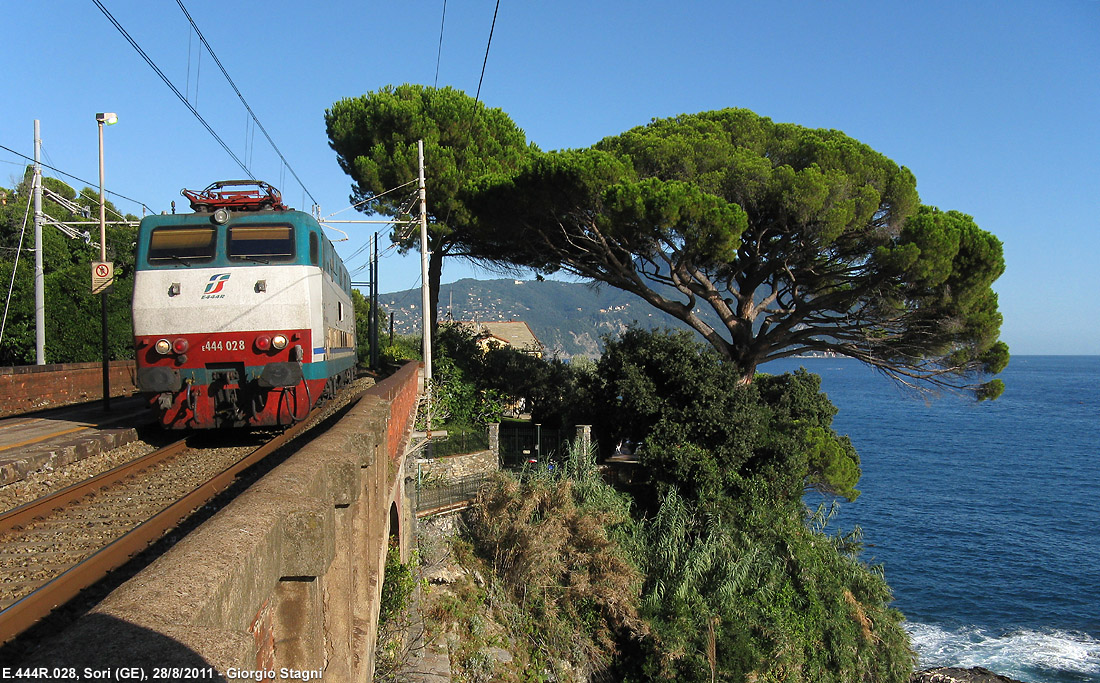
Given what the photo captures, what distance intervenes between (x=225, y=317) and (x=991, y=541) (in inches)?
1249

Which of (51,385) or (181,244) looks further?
(51,385)

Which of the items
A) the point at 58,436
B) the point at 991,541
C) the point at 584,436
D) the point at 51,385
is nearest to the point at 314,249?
the point at 58,436

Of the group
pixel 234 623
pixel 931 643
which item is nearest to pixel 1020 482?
pixel 931 643

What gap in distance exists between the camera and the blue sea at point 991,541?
21.5 metres

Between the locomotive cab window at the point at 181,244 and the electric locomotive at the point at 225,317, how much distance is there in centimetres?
1

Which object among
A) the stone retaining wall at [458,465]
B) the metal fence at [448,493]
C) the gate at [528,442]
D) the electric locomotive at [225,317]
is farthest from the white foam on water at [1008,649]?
the electric locomotive at [225,317]

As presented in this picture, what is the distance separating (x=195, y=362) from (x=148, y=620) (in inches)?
325

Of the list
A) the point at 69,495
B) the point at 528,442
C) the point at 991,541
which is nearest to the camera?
the point at 69,495

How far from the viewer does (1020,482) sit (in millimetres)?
41281

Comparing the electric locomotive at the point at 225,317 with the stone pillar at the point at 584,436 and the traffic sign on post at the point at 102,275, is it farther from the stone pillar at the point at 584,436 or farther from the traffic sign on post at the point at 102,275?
the stone pillar at the point at 584,436

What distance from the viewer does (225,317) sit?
9.16 meters

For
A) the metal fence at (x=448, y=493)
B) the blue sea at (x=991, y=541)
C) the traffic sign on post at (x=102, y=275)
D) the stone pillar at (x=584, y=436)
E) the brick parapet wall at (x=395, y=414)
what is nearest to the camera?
the brick parapet wall at (x=395, y=414)

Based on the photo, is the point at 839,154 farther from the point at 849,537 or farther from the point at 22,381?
the point at 22,381

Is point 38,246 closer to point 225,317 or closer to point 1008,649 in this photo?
point 225,317
